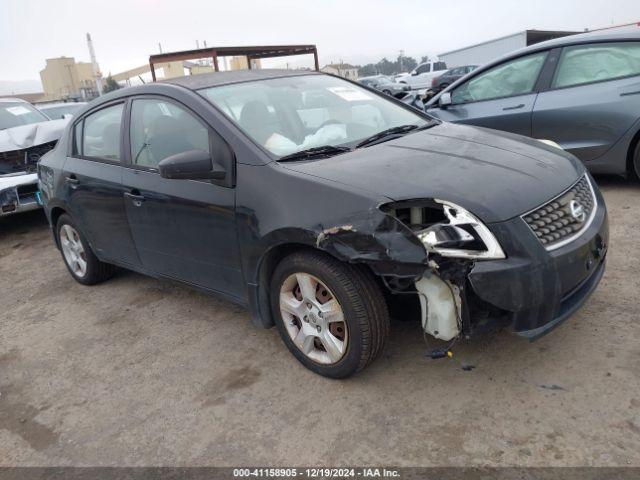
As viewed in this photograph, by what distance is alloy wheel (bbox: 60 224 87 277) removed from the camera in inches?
182

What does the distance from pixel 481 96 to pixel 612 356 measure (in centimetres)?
408

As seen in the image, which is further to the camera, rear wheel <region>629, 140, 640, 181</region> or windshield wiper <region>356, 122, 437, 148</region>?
rear wheel <region>629, 140, 640, 181</region>

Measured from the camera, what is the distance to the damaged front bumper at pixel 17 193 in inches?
247

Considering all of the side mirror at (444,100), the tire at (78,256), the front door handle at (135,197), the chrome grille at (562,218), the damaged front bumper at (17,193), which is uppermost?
the side mirror at (444,100)

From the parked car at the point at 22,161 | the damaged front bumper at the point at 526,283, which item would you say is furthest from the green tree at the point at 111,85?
the damaged front bumper at the point at 526,283

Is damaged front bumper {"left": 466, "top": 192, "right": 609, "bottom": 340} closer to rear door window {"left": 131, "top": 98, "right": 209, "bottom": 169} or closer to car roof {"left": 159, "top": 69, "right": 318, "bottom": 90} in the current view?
rear door window {"left": 131, "top": 98, "right": 209, "bottom": 169}

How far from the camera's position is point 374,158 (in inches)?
111

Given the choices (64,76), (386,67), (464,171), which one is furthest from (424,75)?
(386,67)

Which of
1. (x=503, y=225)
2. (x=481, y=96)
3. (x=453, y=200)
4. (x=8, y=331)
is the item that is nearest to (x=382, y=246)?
(x=453, y=200)

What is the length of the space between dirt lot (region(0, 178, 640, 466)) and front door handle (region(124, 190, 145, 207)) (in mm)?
891

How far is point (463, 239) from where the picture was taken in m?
2.31

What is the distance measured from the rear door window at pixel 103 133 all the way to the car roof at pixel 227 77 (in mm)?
537

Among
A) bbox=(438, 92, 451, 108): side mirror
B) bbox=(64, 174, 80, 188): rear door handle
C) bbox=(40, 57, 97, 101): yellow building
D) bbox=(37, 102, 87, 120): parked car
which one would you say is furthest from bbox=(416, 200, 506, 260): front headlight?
bbox=(40, 57, 97, 101): yellow building

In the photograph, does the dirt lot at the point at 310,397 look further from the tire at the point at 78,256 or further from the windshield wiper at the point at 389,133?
the windshield wiper at the point at 389,133
